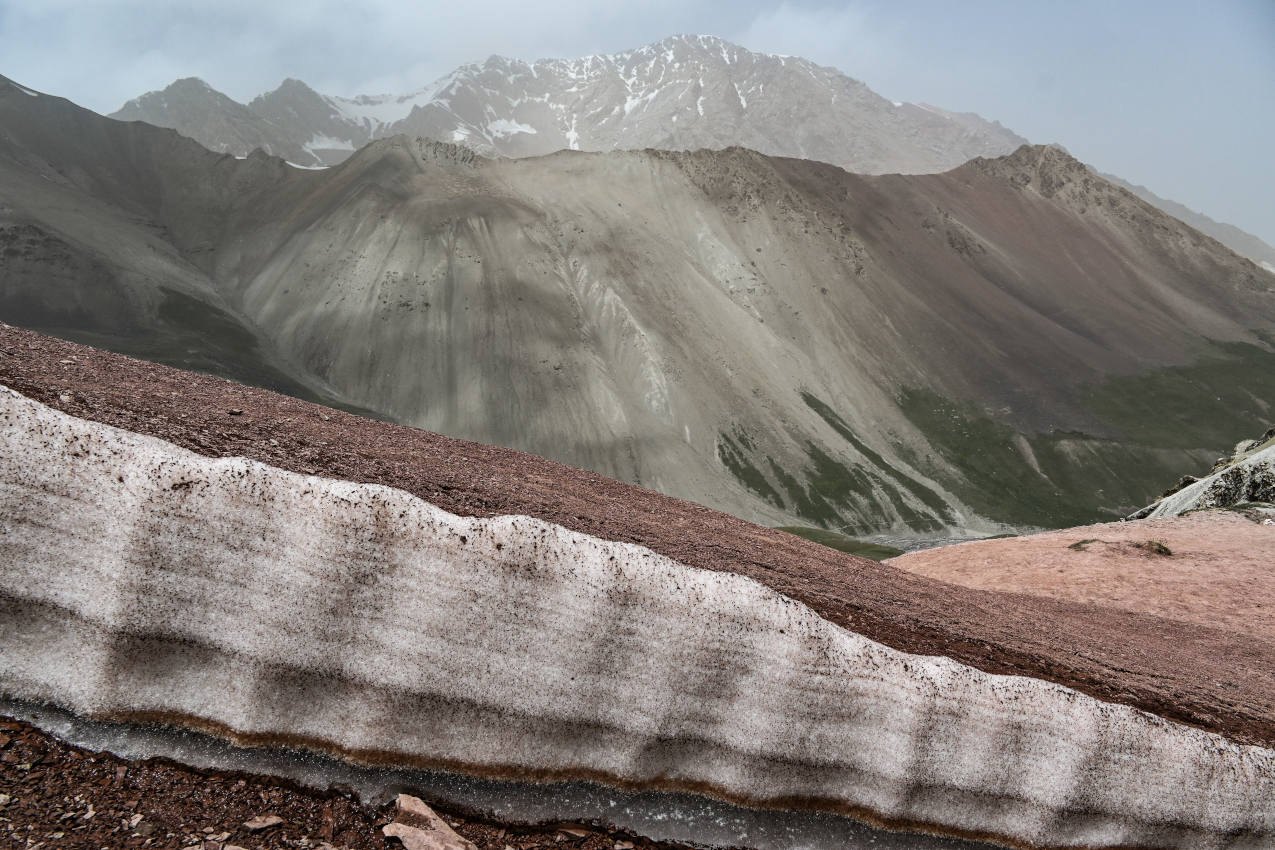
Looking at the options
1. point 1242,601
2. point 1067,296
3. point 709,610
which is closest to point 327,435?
point 709,610

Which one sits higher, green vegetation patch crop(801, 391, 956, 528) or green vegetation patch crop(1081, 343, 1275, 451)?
green vegetation patch crop(1081, 343, 1275, 451)

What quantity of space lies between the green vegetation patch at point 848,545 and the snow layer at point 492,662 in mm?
44649

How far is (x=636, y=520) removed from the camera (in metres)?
14.1

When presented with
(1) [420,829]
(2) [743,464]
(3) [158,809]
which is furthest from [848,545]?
(3) [158,809]

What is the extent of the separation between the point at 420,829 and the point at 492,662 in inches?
71.3

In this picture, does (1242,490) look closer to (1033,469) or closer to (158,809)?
(158,809)

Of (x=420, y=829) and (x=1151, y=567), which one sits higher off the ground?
(x=1151, y=567)

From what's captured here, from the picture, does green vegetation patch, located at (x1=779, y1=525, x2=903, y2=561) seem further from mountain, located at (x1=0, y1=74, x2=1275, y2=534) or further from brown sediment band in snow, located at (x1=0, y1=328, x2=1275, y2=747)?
brown sediment band in snow, located at (x1=0, y1=328, x2=1275, y2=747)

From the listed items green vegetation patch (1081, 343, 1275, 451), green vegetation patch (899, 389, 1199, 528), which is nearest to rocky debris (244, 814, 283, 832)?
green vegetation patch (899, 389, 1199, 528)

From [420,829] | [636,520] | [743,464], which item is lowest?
[743,464]

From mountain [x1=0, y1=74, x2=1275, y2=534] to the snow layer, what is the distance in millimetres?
74674

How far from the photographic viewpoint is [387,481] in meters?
10.8

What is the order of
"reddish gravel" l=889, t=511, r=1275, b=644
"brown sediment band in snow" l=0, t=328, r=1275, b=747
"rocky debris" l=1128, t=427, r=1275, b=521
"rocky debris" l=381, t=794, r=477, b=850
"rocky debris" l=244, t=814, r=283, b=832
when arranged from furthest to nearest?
"rocky debris" l=1128, t=427, r=1275, b=521 → "reddish gravel" l=889, t=511, r=1275, b=644 → "brown sediment band in snow" l=0, t=328, r=1275, b=747 → "rocky debris" l=381, t=794, r=477, b=850 → "rocky debris" l=244, t=814, r=283, b=832

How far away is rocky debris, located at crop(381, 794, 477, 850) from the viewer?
7.73m
